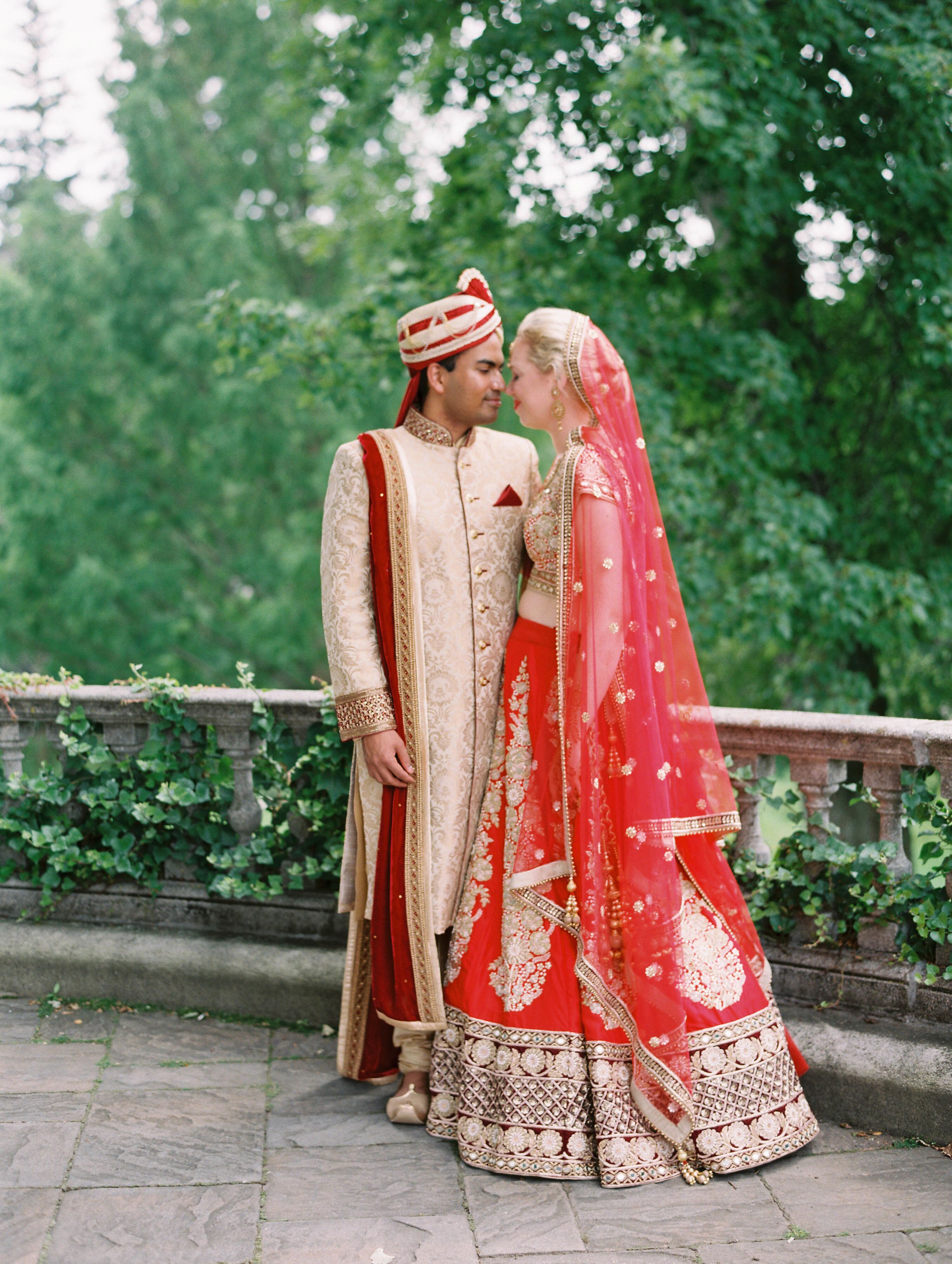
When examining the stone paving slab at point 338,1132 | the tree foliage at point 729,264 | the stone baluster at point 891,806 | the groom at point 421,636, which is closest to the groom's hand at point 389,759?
the groom at point 421,636

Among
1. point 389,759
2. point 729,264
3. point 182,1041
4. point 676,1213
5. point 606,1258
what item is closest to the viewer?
point 606,1258

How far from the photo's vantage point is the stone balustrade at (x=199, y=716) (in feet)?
11.6

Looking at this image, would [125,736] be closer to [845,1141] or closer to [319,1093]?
[319,1093]

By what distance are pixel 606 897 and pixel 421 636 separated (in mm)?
777

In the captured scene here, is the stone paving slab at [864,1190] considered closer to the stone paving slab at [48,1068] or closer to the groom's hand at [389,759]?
the groom's hand at [389,759]

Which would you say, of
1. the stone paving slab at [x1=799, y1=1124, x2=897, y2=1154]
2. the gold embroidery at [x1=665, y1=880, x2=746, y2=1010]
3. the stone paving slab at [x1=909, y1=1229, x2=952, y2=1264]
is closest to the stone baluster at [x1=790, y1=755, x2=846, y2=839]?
the gold embroidery at [x1=665, y1=880, x2=746, y2=1010]

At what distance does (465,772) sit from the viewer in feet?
9.64

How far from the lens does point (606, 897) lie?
2736mm

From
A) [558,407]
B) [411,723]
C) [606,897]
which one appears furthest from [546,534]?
[606,897]

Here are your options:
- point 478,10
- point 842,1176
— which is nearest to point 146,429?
point 478,10

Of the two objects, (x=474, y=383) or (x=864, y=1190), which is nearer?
(x=864, y=1190)

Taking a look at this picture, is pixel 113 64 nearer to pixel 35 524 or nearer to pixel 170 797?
pixel 35 524

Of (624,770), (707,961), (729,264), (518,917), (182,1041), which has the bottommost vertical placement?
(182,1041)

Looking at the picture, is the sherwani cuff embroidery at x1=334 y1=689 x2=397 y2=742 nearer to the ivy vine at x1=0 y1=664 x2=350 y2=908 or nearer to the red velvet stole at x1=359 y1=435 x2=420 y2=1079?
the red velvet stole at x1=359 y1=435 x2=420 y2=1079
